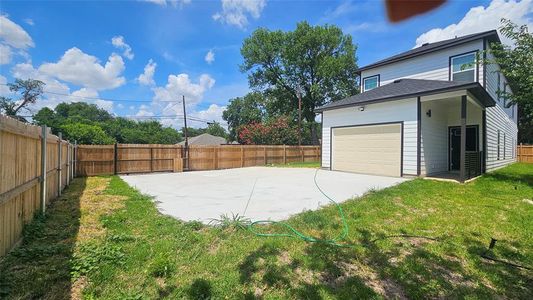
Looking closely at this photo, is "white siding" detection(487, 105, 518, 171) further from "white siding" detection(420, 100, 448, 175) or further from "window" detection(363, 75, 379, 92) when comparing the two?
"window" detection(363, 75, 379, 92)

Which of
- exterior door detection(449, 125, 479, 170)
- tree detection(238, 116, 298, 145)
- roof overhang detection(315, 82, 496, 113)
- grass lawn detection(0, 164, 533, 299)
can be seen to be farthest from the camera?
tree detection(238, 116, 298, 145)

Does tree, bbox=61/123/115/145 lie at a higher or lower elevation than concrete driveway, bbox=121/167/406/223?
higher

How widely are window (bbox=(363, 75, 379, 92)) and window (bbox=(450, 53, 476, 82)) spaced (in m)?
3.92

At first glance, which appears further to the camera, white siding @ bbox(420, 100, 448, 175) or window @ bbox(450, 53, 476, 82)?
window @ bbox(450, 53, 476, 82)

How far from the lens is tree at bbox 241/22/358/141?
96.8 ft

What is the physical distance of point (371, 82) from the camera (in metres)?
15.5

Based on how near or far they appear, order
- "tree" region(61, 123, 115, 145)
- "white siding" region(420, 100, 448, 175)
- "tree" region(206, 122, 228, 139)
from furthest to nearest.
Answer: "tree" region(206, 122, 228, 139) < "tree" region(61, 123, 115, 145) < "white siding" region(420, 100, 448, 175)

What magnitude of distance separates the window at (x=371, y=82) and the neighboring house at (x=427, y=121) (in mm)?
1568

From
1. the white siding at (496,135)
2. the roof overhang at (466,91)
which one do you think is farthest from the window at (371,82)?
the white siding at (496,135)

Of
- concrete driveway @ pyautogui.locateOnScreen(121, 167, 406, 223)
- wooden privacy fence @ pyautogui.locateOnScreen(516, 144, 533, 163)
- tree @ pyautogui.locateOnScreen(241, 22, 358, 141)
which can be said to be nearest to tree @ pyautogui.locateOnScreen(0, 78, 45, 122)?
tree @ pyautogui.locateOnScreen(241, 22, 358, 141)

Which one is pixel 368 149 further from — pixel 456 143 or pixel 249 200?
pixel 249 200

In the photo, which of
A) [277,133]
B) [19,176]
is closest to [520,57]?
[19,176]

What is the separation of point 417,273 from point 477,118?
11.6 metres

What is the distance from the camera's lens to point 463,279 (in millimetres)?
2664
